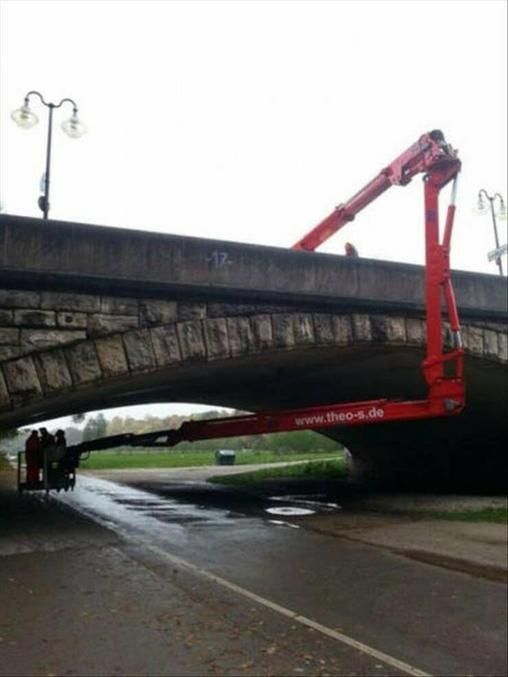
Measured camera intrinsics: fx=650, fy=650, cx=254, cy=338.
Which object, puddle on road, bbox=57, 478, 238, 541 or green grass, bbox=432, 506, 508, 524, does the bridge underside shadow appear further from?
green grass, bbox=432, 506, 508, 524

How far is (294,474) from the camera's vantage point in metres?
24.0

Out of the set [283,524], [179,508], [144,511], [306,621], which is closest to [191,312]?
[283,524]

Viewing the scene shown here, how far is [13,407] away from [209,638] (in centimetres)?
437

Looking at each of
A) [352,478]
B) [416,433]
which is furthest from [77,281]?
[352,478]

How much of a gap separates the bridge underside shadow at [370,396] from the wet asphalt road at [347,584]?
2.48m

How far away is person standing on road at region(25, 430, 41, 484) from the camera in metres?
15.8

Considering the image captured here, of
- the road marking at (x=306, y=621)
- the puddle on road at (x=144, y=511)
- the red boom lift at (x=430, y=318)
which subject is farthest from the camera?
the puddle on road at (x=144, y=511)

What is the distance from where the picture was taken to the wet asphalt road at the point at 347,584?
14.5 ft

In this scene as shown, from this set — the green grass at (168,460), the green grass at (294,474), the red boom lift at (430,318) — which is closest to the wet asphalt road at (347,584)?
the red boom lift at (430,318)

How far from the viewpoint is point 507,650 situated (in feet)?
14.2

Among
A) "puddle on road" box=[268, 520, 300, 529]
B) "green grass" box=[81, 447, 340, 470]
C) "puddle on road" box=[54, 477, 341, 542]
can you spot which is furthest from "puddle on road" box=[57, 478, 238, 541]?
"green grass" box=[81, 447, 340, 470]

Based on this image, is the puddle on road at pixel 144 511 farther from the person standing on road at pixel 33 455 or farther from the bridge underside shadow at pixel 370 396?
the bridge underside shadow at pixel 370 396

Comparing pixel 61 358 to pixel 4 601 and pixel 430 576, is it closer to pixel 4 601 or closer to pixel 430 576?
pixel 4 601

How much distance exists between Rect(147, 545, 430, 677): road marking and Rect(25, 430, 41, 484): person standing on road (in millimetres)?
8832
